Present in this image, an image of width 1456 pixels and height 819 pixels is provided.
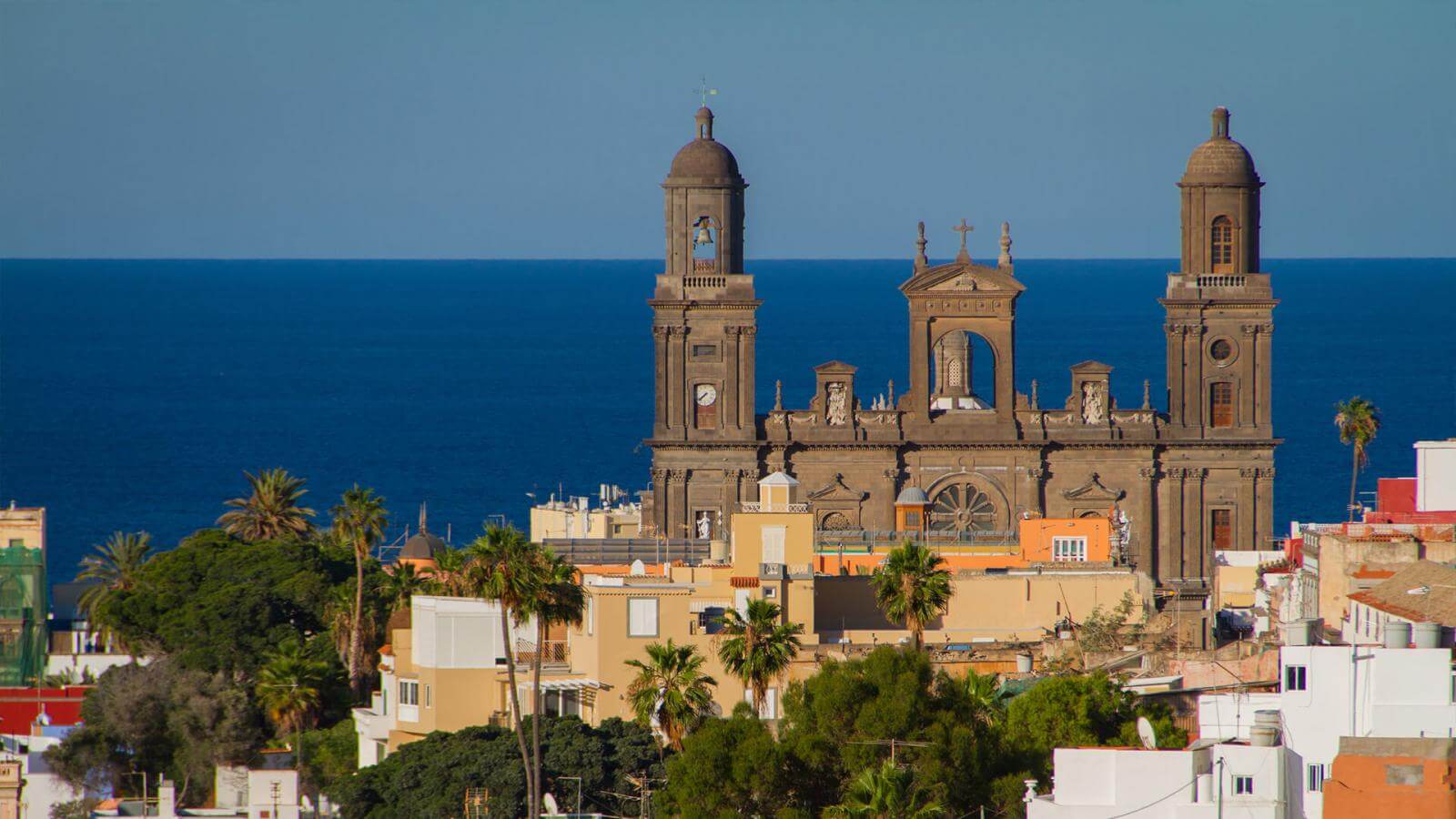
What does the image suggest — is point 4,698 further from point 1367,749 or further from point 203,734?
point 1367,749

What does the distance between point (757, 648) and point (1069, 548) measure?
27.1 metres

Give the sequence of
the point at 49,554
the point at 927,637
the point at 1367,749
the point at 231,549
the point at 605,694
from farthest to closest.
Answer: the point at 49,554, the point at 231,549, the point at 927,637, the point at 605,694, the point at 1367,749

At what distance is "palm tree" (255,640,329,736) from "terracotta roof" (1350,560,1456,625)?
21.7 meters

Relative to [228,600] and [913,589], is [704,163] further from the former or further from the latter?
[913,589]

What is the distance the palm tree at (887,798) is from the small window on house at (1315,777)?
5599mm

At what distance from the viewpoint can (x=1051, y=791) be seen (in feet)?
188

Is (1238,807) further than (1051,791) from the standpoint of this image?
No

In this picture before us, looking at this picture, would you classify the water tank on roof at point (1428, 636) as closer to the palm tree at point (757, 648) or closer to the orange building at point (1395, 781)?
the orange building at point (1395, 781)

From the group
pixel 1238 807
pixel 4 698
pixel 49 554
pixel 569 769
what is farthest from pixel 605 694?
pixel 49 554

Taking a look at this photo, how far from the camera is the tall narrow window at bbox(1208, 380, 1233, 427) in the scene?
108 meters

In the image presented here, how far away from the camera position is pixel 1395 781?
171 feet

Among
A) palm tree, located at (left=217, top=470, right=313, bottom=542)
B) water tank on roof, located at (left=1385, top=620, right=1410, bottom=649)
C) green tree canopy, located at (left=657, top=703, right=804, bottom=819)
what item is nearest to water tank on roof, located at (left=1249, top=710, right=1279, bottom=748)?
water tank on roof, located at (left=1385, top=620, right=1410, bottom=649)

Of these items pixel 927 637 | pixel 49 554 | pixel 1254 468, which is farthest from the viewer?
pixel 49 554

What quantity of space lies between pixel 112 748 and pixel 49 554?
287 ft
